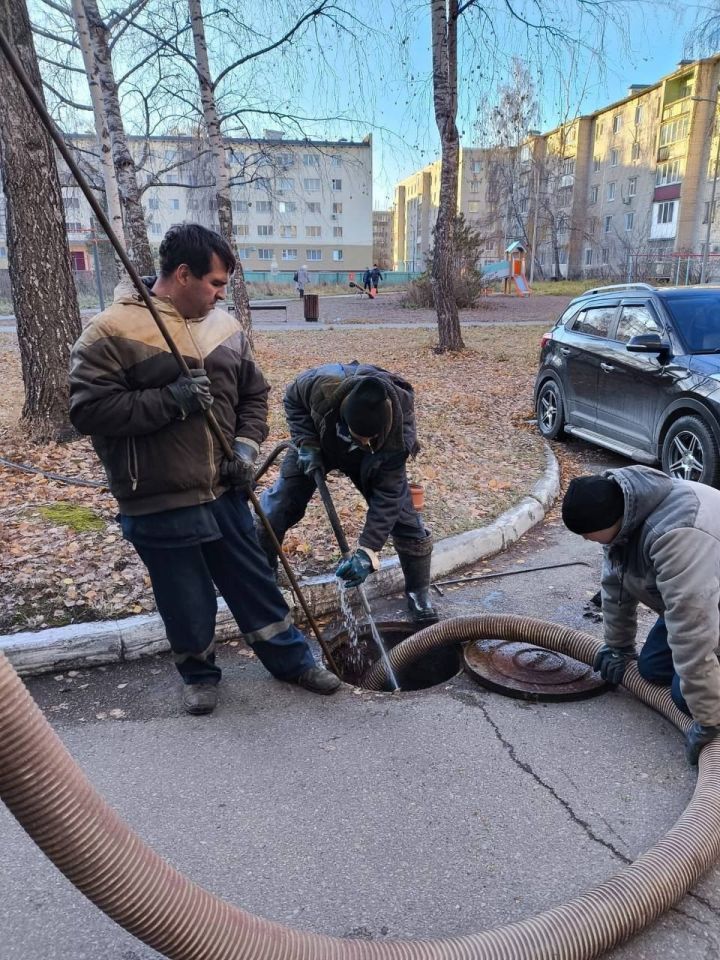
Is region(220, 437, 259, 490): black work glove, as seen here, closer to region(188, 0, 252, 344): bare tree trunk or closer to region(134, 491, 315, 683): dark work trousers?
region(134, 491, 315, 683): dark work trousers

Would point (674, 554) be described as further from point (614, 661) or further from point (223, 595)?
point (223, 595)

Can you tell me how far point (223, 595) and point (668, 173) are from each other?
52.9m

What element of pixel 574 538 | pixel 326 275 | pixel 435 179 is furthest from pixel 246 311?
pixel 435 179

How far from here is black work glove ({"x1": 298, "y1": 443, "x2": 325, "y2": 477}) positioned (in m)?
3.58

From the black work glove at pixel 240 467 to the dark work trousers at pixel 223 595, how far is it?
0.09m

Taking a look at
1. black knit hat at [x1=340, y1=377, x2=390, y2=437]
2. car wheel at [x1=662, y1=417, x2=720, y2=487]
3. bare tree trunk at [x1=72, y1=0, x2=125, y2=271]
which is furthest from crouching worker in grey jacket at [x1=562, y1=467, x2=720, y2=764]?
bare tree trunk at [x1=72, y1=0, x2=125, y2=271]

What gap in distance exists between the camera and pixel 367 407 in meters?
2.95

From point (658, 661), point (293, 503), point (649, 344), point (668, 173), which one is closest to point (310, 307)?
point (649, 344)

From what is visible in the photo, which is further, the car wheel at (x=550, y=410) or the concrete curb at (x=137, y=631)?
the car wheel at (x=550, y=410)

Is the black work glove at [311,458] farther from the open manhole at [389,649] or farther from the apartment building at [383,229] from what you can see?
the apartment building at [383,229]

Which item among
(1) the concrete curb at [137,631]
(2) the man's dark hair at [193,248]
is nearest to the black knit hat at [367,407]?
(2) the man's dark hair at [193,248]

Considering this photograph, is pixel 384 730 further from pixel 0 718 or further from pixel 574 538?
pixel 574 538

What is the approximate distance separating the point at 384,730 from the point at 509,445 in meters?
4.99

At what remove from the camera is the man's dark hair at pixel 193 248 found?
265 cm
